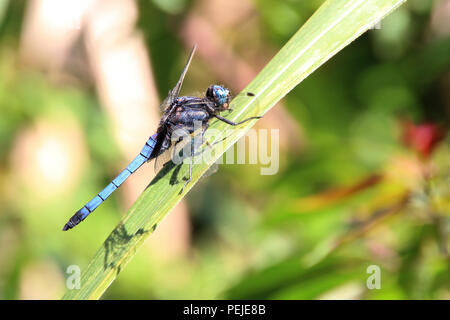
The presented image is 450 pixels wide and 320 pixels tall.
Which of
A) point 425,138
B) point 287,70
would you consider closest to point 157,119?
point 425,138

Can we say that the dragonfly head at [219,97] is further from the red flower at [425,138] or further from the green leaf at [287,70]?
the red flower at [425,138]

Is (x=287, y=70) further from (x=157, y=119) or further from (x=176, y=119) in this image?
(x=157, y=119)

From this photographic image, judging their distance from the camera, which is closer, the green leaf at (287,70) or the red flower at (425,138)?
the green leaf at (287,70)

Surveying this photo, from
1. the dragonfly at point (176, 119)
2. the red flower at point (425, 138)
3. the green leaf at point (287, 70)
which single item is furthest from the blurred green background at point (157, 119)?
the green leaf at point (287, 70)

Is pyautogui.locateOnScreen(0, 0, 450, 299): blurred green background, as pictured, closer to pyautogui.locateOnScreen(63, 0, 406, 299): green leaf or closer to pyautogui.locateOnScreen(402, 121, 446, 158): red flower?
pyautogui.locateOnScreen(402, 121, 446, 158): red flower

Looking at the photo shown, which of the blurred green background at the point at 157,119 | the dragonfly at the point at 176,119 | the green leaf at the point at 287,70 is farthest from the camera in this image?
the blurred green background at the point at 157,119
